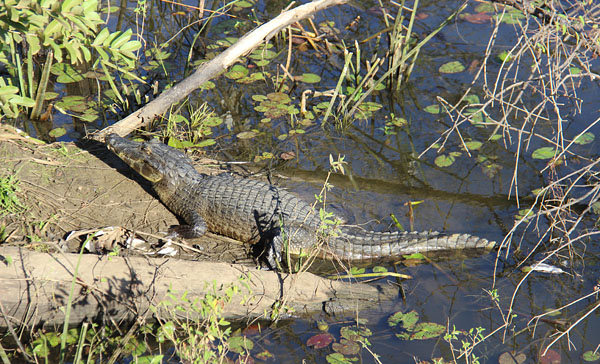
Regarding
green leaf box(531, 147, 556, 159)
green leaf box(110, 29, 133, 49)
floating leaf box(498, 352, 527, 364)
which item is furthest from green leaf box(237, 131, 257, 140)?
floating leaf box(498, 352, 527, 364)

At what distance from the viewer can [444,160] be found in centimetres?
554

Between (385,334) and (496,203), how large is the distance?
1904 mm

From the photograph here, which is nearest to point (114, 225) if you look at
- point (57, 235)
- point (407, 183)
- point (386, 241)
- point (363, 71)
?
point (57, 235)

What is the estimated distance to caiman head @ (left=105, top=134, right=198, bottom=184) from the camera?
4980 mm

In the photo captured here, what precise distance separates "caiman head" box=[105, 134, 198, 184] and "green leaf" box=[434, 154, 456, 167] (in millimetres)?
2283

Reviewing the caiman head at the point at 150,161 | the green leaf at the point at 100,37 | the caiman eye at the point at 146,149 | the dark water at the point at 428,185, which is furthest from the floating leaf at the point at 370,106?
the green leaf at the point at 100,37

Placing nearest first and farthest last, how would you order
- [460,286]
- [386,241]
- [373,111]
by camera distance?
[460,286]
[386,241]
[373,111]

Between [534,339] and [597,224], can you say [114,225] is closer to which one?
[534,339]

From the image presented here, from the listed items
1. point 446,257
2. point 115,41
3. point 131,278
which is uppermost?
point 115,41

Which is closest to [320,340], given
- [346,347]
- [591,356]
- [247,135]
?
[346,347]

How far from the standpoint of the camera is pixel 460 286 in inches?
164

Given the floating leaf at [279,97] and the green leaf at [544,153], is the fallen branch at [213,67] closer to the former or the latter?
the floating leaf at [279,97]

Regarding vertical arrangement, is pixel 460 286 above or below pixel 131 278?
below

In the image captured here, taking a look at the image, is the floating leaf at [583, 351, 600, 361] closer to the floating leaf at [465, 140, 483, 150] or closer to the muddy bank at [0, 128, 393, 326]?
the muddy bank at [0, 128, 393, 326]
